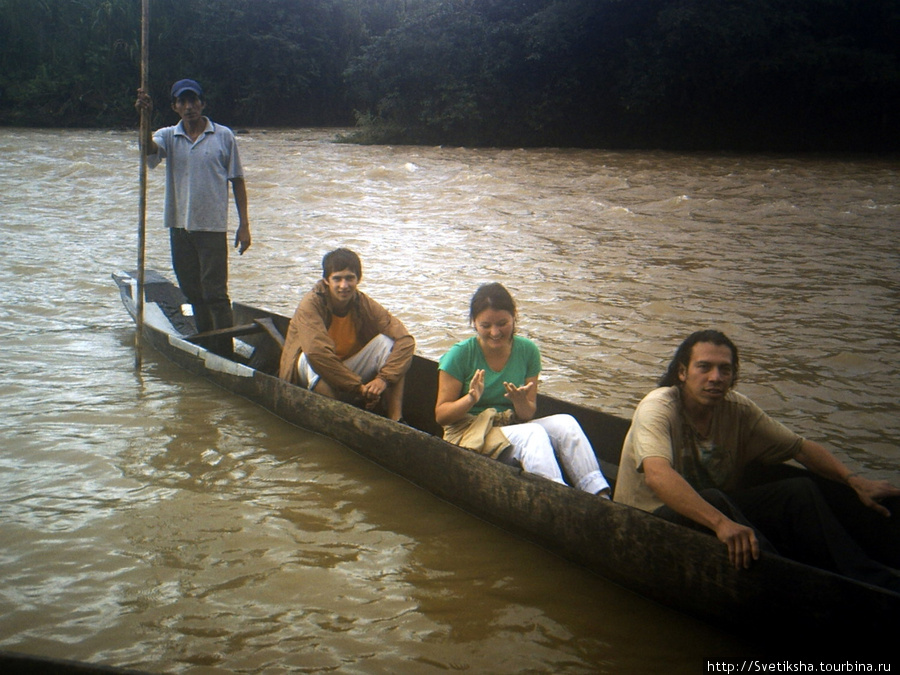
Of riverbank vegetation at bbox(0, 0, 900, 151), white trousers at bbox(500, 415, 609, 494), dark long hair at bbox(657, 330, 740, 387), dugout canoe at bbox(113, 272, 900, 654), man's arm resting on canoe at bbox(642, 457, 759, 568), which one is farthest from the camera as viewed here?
riverbank vegetation at bbox(0, 0, 900, 151)

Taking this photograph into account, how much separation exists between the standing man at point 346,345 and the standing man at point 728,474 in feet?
5.61

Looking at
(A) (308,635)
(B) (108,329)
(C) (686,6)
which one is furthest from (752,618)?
(C) (686,6)

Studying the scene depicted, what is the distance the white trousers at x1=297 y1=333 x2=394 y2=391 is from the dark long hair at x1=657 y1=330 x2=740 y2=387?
1.86 m

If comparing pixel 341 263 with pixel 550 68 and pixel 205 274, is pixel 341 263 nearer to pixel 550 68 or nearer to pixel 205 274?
pixel 205 274

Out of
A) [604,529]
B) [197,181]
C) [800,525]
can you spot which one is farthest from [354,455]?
[800,525]

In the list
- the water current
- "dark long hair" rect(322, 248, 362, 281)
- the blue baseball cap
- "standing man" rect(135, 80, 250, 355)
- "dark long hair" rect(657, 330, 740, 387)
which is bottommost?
the water current

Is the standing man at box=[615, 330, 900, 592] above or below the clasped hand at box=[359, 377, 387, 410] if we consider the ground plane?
above

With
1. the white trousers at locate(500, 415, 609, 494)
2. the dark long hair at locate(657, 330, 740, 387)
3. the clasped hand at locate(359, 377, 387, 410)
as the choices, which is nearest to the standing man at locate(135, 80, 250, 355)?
the clasped hand at locate(359, 377, 387, 410)

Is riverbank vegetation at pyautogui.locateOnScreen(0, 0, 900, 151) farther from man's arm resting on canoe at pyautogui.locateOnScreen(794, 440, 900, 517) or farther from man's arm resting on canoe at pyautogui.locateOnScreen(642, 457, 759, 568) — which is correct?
man's arm resting on canoe at pyautogui.locateOnScreen(642, 457, 759, 568)

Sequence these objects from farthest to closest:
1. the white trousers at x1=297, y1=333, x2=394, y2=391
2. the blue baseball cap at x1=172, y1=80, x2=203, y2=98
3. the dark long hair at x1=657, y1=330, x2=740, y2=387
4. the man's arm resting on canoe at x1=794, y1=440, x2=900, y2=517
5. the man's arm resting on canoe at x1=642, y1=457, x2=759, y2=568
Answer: the blue baseball cap at x1=172, y1=80, x2=203, y2=98, the white trousers at x1=297, y1=333, x2=394, y2=391, the dark long hair at x1=657, y1=330, x2=740, y2=387, the man's arm resting on canoe at x1=794, y1=440, x2=900, y2=517, the man's arm resting on canoe at x1=642, y1=457, x2=759, y2=568

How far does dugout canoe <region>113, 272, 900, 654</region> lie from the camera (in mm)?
2455

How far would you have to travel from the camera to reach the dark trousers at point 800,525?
8.69ft

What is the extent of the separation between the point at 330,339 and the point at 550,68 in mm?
20804

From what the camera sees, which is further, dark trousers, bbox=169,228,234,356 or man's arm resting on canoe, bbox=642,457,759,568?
dark trousers, bbox=169,228,234,356
